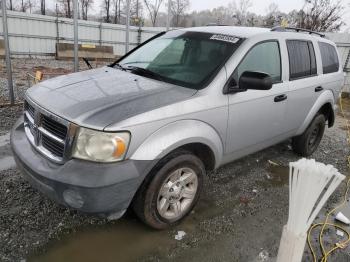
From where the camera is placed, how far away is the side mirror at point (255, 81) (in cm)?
289

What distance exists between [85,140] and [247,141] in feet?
6.05

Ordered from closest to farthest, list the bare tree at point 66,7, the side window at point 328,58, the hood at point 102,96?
the hood at point 102,96, the side window at point 328,58, the bare tree at point 66,7

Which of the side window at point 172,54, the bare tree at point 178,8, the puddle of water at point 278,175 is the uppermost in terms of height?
the bare tree at point 178,8

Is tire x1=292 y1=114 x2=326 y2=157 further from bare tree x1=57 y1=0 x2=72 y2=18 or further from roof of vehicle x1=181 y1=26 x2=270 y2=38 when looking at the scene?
bare tree x1=57 y1=0 x2=72 y2=18

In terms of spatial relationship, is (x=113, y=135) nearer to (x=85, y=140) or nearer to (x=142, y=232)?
(x=85, y=140)

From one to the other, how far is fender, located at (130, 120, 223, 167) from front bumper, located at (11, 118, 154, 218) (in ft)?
0.28

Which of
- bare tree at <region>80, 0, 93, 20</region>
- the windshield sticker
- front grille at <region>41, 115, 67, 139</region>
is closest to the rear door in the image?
the windshield sticker

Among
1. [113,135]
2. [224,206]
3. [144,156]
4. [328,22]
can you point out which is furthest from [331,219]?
[328,22]

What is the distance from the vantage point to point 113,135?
2.29 m

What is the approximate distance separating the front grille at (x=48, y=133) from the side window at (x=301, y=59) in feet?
9.11

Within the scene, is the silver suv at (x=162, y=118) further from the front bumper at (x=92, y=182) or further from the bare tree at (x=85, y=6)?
the bare tree at (x=85, y=6)

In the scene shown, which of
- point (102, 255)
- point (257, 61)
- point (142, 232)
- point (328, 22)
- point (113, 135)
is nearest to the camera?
point (113, 135)

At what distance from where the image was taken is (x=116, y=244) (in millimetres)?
2730

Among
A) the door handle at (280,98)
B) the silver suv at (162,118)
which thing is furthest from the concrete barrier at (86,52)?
the door handle at (280,98)
